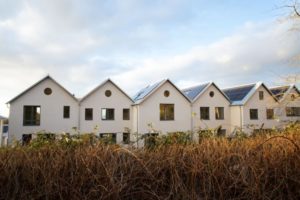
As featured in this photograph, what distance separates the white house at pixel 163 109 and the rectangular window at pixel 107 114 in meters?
2.00

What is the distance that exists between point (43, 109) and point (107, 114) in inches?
211

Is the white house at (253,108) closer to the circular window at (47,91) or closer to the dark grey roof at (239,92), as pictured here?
the dark grey roof at (239,92)

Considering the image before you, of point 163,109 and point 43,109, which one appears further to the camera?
point 163,109

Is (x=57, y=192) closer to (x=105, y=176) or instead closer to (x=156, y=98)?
(x=105, y=176)

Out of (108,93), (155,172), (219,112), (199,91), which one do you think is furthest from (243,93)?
(155,172)

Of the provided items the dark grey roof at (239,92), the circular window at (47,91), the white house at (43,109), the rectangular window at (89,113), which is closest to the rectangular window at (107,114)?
the rectangular window at (89,113)

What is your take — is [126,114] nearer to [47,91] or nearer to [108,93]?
[108,93]

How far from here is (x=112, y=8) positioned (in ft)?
24.4

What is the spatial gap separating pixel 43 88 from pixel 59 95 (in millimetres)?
1401

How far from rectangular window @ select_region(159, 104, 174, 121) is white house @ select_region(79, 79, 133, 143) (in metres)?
2.81

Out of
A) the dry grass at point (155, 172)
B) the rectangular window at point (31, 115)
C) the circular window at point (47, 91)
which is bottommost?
the dry grass at point (155, 172)

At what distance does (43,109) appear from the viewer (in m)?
25.0

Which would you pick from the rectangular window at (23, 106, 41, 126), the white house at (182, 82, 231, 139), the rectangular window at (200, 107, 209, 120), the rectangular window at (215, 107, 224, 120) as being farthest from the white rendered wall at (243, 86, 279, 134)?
the rectangular window at (23, 106, 41, 126)

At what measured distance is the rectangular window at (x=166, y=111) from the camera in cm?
2792
